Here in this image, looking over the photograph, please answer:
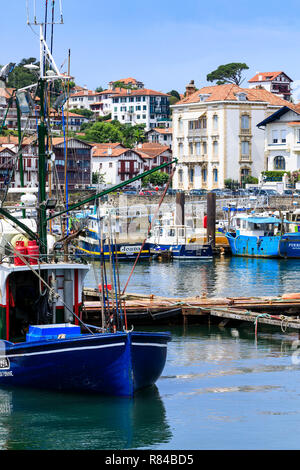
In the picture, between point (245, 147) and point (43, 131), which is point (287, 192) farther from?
point (43, 131)

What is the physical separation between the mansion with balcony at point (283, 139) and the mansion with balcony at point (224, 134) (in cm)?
332

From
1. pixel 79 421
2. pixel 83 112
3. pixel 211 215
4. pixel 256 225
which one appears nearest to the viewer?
pixel 79 421

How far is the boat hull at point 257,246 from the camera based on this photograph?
63.1 meters

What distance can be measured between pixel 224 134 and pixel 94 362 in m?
79.9

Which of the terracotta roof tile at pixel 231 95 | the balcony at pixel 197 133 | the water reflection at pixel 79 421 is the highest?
the terracotta roof tile at pixel 231 95

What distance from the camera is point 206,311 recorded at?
104ft

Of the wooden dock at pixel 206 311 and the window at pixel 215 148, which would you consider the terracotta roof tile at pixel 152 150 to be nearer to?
the window at pixel 215 148

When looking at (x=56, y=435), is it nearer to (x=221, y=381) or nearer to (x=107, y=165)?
(x=221, y=381)

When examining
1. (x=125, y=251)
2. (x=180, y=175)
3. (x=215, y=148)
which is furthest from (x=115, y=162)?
(x=125, y=251)

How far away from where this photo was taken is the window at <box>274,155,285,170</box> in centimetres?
9688

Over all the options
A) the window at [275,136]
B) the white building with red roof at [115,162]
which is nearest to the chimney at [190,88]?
the window at [275,136]

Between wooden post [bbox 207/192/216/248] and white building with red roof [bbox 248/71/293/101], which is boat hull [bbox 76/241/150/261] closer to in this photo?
wooden post [bbox 207/192/216/248]

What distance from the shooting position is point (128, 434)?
65.7 feet
